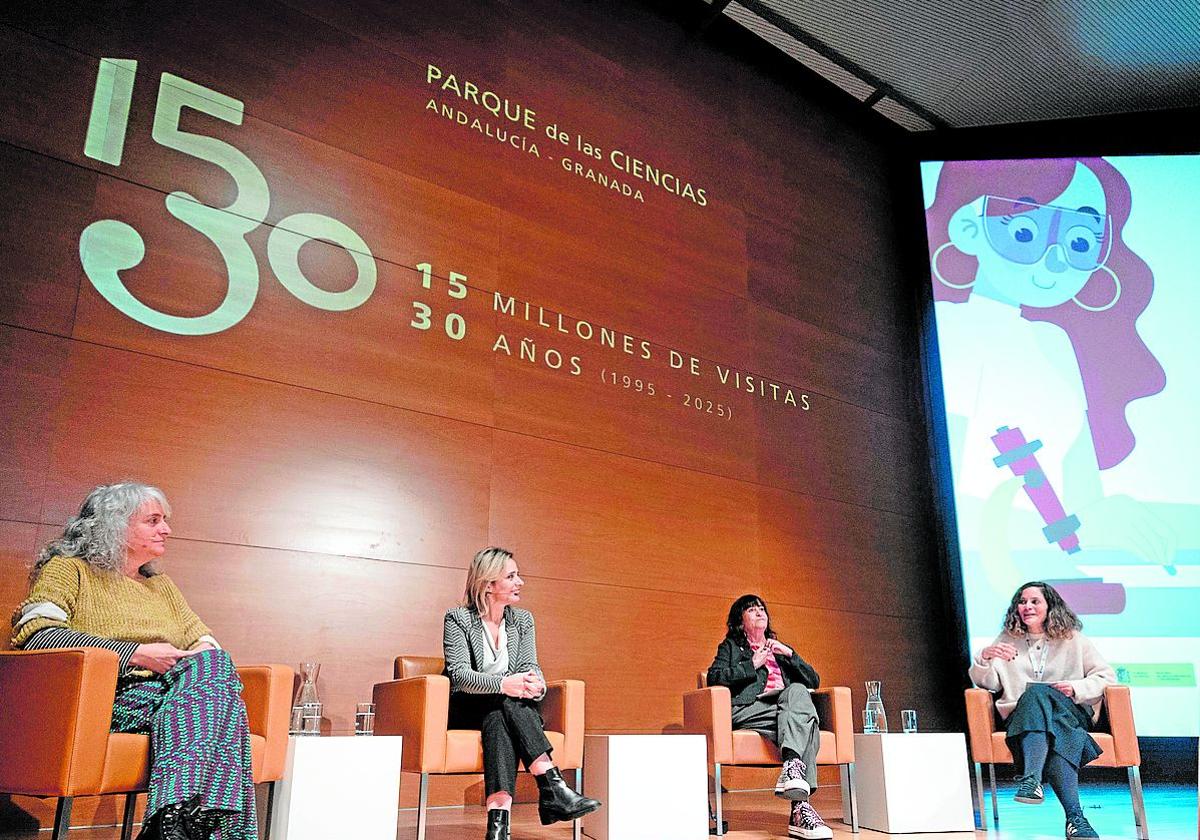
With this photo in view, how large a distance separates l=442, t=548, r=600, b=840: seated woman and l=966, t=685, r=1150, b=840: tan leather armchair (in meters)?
1.89

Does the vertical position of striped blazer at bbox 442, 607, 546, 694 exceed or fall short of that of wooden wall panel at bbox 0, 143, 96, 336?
it falls short

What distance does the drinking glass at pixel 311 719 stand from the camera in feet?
10.3

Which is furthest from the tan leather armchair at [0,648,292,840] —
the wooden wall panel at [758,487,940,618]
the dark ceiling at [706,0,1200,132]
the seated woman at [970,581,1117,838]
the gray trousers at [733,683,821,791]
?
the dark ceiling at [706,0,1200,132]

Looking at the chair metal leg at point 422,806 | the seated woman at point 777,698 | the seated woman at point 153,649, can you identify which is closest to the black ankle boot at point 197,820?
the seated woman at point 153,649

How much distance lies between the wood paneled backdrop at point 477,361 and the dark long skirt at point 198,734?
2.75 ft

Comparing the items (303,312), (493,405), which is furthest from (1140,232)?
(303,312)

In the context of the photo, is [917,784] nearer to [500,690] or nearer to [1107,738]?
[1107,738]

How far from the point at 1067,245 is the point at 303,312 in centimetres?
494

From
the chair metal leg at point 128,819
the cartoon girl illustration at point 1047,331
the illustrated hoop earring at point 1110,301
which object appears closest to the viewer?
the chair metal leg at point 128,819

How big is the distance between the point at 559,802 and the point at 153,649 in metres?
1.31

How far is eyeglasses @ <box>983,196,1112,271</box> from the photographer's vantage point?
632 cm

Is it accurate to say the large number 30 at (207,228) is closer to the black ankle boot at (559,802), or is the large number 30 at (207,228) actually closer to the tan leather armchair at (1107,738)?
the black ankle boot at (559,802)

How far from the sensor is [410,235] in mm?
4473

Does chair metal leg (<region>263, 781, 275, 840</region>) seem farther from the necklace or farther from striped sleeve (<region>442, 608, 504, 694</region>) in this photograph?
the necklace
